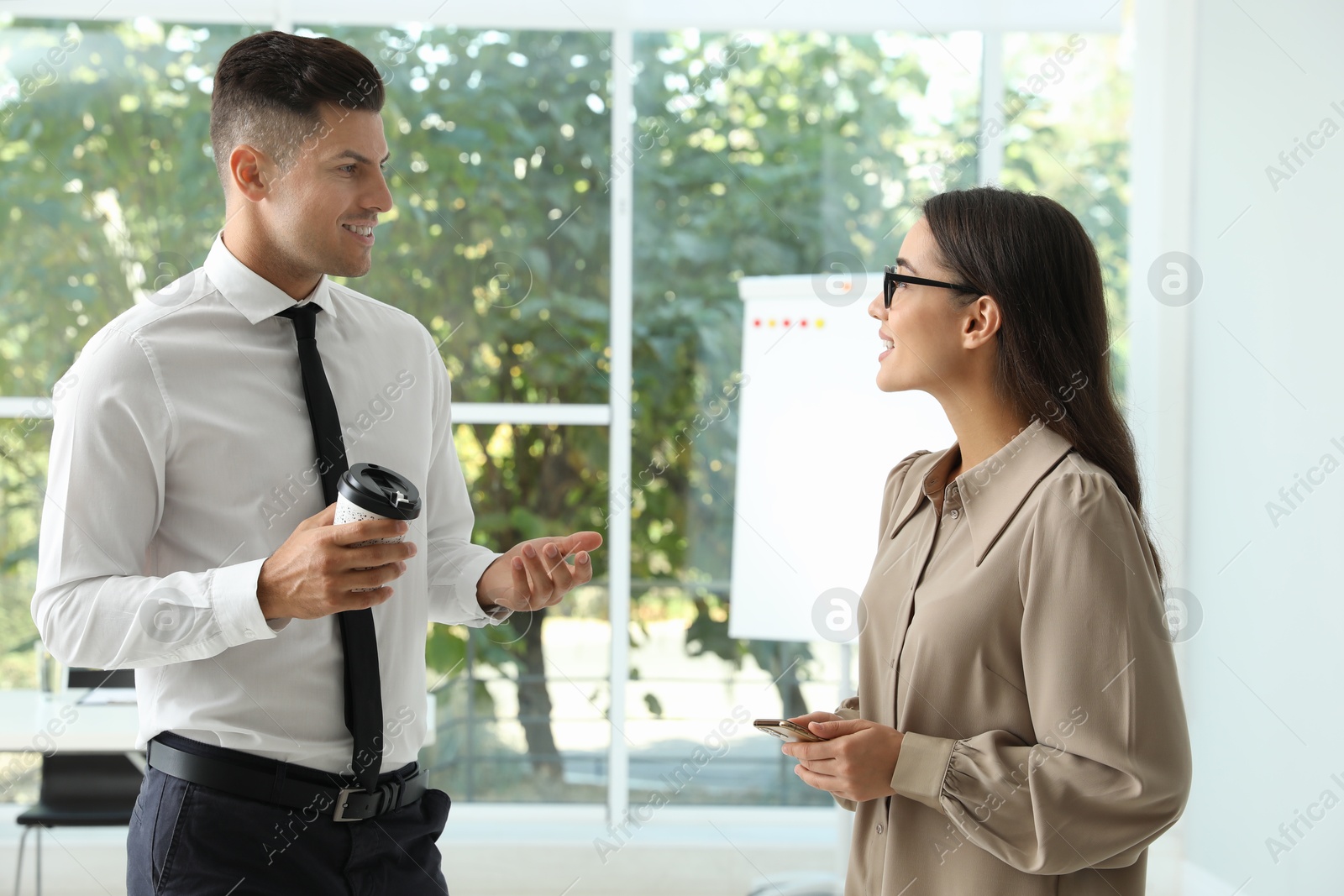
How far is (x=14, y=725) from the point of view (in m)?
3.00

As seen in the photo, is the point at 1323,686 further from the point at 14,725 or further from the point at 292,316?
the point at 14,725

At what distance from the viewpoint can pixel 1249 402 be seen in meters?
3.17

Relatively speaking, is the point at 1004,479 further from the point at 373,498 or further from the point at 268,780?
the point at 268,780

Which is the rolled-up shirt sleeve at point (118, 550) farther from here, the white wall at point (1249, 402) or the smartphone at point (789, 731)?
the white wall at point (1249, 402)

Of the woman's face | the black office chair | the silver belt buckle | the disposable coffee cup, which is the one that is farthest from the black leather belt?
Answer: the black office chair

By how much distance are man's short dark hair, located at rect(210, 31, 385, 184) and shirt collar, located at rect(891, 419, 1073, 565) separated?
110cm

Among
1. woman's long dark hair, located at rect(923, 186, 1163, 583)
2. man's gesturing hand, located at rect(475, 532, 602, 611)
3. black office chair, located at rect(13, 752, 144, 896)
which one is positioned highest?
woman's long dark hair, located at rect(923, 186, 1163, 583)

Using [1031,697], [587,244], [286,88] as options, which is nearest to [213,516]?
[286,88]

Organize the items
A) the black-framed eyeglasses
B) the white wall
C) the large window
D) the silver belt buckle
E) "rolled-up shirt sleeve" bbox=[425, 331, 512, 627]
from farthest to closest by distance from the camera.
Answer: the large window, the white wall, "rolled-up shirt sleeve" bbox=[425, 331, 512, 627], the black-framed eyeglasses, the silver belt buckle

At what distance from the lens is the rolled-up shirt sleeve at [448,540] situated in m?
1.71

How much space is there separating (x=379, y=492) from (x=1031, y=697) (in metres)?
0.85

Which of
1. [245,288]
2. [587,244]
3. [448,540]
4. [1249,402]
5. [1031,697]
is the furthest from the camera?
[587,244]

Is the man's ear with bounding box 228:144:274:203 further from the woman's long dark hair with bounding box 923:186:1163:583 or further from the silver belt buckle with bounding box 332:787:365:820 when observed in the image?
the woman's long dark hair with bounding box 923:186:1163:583

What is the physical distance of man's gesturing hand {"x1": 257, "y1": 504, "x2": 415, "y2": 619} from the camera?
3.97 ft
